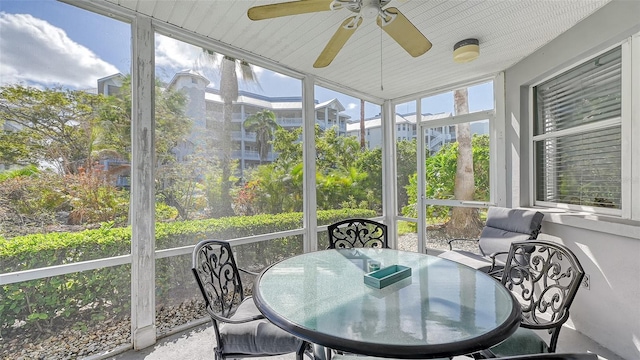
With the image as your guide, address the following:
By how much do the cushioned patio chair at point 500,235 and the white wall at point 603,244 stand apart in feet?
0.67

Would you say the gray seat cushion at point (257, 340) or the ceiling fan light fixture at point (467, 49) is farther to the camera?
the ceiling fan light fixture at point (467, 49)

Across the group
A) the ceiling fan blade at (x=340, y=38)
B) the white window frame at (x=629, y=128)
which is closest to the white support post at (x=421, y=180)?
the white window frame at (x=629, y=128)

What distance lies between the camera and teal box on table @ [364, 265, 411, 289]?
1.46 metres

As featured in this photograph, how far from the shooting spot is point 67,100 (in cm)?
202

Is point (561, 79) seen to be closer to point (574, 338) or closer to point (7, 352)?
point (574, 338)

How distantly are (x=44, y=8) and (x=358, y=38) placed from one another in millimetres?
2417

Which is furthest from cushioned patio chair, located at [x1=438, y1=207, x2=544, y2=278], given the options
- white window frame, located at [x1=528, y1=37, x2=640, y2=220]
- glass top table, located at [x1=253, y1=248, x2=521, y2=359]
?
glass top table, located at [x1=253, y1=248, x2=521, y2=359]

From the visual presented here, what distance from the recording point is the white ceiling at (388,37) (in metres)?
2.18

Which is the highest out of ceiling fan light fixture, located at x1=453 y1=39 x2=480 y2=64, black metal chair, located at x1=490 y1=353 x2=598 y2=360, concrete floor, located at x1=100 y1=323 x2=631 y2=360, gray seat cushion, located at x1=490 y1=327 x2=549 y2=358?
ceiling fan light fixture, located at x1=453 y1=39 x2=480 y2=64

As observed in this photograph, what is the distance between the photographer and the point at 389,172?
4.68 metres

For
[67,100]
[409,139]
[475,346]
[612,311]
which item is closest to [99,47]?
[67,100]

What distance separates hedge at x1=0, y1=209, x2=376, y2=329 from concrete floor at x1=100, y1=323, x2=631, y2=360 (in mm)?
335

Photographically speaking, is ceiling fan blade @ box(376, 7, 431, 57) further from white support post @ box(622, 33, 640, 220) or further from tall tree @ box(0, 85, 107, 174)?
tall tree @ box(0, 85, 107, 174)

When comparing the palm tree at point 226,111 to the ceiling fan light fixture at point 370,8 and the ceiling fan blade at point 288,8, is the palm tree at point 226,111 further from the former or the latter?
the ceiling fan light fixture at point 370,8
